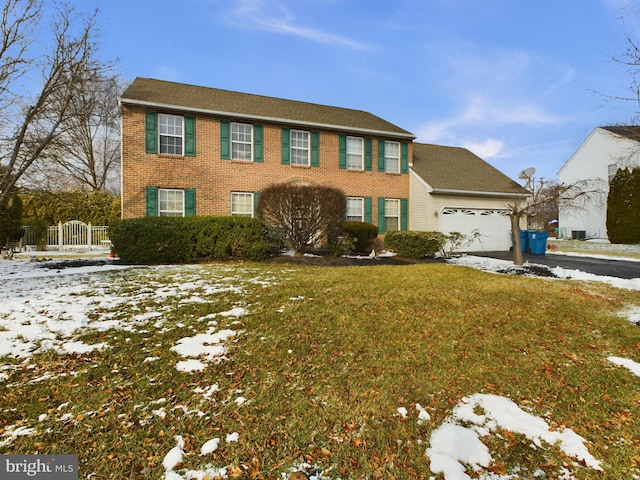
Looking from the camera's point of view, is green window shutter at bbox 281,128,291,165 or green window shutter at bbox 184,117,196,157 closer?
green window shutter at bbox 184,117,196,157

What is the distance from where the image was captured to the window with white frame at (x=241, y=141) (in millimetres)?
13211

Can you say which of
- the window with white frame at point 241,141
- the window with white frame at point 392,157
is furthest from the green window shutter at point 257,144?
the window with white frame at point 392,157

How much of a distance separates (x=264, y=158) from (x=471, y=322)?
1103cm

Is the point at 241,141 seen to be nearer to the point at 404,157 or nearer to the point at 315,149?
the point at 315,149

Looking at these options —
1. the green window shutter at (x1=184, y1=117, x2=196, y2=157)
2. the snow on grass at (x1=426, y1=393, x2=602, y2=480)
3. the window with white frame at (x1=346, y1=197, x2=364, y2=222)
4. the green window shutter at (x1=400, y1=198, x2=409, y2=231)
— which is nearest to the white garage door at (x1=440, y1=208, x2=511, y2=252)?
the green window shutter at (x1=400, y1=198, x2=409, y2=231)

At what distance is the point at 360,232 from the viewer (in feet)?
42.8

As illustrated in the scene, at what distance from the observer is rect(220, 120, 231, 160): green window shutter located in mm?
12891

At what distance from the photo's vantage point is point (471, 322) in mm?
4586

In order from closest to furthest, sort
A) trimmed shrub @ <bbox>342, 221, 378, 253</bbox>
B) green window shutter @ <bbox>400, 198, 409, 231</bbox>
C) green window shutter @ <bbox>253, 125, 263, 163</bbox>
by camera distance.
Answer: trimmed shrub @ <bbox>342, 221, 378, 253</bbox>, green window shutter @ <bbox>253, 125, 263, 163</bbox>, green window shutter @ <bbox>400, 198, 409, 231</bbox>

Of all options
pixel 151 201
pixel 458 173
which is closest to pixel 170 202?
Result: pixel 151 201

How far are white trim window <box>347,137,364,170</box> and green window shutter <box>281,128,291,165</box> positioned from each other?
2952mm

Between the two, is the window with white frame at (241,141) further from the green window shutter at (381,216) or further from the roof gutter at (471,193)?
the roof gutter at (471,193)

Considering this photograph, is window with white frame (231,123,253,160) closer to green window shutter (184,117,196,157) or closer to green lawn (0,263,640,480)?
green window shutter (184,117,196,157)

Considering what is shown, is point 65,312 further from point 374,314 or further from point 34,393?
point 374,314
